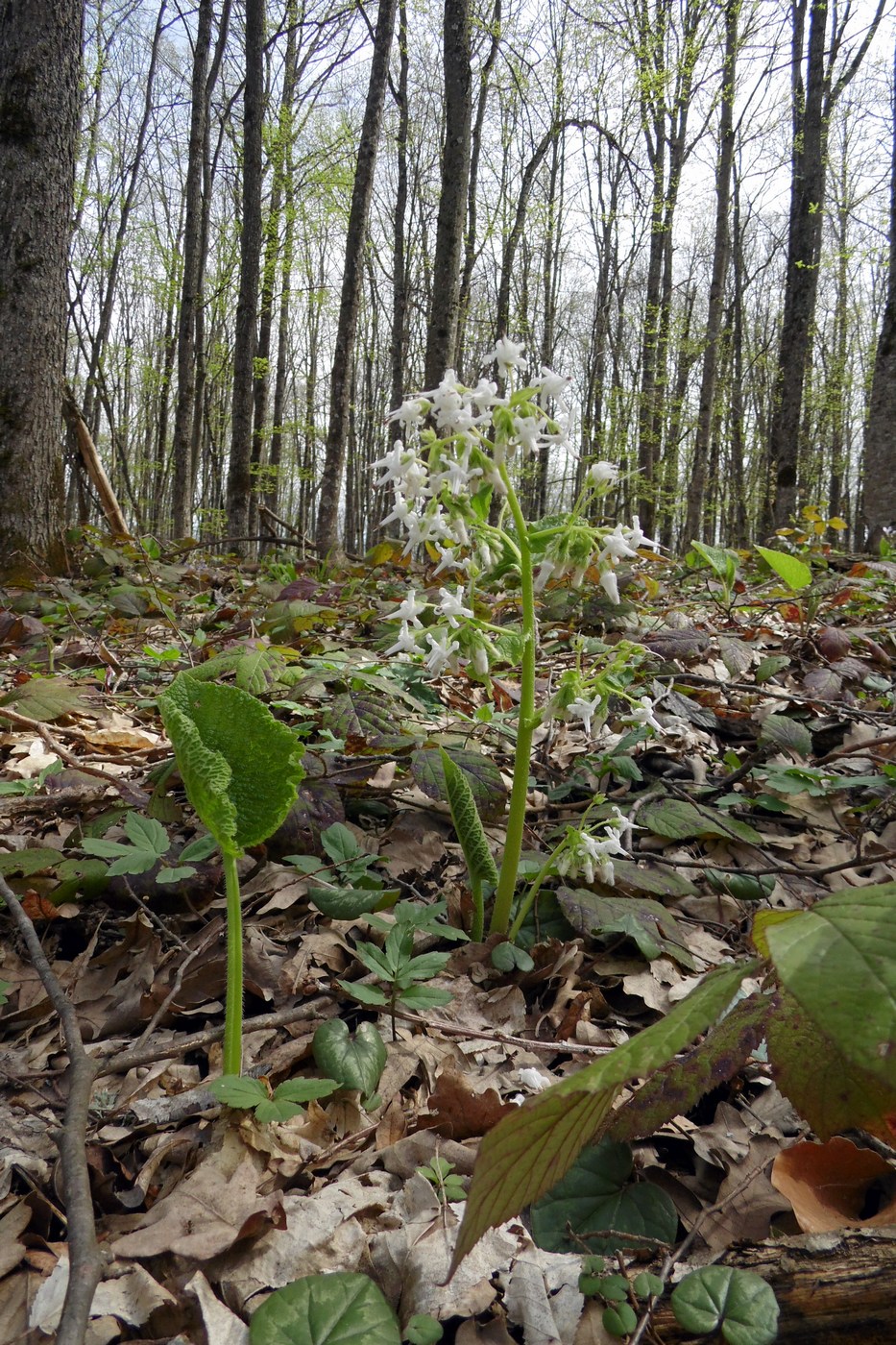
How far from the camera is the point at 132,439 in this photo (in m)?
34.0

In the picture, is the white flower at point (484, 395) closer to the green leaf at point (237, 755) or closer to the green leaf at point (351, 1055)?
the green leaf at point (237, 755)

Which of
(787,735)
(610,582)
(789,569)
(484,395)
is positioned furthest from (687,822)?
(789,569)

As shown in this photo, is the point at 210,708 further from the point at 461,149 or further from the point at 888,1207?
the point at 461,149

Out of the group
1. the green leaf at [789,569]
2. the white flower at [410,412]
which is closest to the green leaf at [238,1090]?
the white flower at [410,412]

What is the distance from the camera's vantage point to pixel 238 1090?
3.28 feet

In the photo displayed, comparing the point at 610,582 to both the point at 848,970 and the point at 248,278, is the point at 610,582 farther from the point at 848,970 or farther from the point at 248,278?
the point at 248,278

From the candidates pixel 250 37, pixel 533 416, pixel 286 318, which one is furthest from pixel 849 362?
pixel 533 416

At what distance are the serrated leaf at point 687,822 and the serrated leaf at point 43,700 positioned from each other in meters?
1.54

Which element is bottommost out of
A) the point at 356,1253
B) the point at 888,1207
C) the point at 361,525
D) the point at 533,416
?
the point at 356,1253

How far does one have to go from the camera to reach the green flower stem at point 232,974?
3.45 feet

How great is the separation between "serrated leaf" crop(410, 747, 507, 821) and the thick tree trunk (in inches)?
161

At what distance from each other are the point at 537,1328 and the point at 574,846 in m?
0.69

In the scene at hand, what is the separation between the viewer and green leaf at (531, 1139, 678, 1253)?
87 cm

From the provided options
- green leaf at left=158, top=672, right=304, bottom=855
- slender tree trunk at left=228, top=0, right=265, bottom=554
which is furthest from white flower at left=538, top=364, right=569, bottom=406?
slender tree trunk at left=228, top=0, right=265, bottom=554
